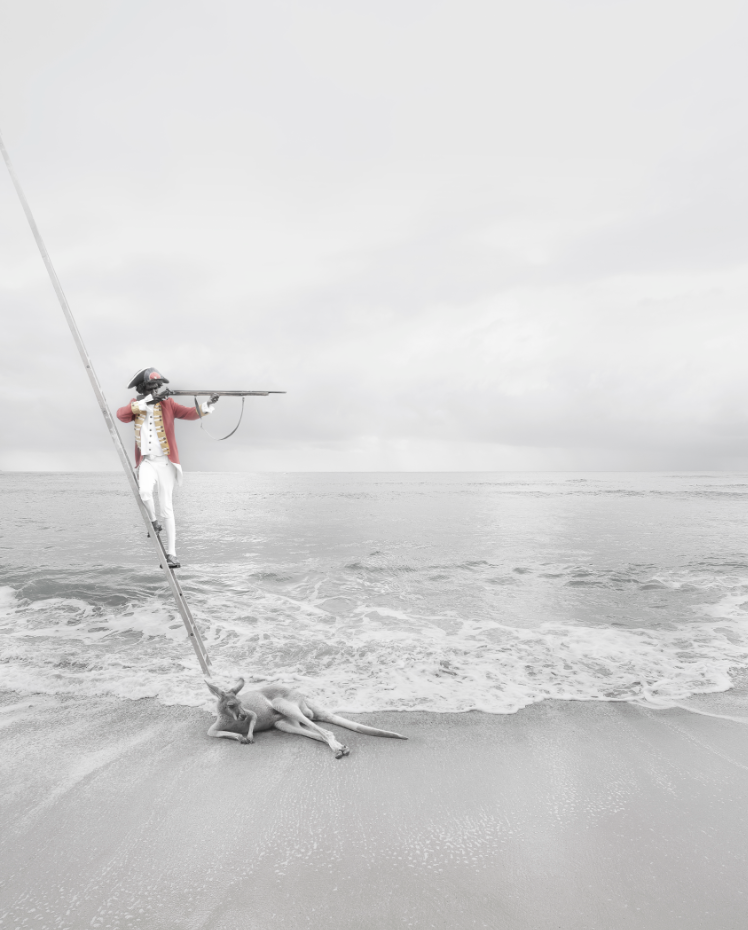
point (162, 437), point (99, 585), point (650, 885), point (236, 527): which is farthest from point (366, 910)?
point (236, 527)

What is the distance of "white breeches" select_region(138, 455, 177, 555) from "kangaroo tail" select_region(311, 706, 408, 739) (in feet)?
11.1

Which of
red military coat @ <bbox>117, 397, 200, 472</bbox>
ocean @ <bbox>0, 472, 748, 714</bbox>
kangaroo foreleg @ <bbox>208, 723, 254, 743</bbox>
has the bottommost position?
ocean @ <bbox>0, 472, 748, 714</bbox>

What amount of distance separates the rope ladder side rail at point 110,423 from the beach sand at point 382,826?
126cm

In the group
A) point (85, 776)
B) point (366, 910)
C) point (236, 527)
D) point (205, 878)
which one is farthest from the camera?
point (236, 527)

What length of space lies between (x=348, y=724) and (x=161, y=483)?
4572 millimetres

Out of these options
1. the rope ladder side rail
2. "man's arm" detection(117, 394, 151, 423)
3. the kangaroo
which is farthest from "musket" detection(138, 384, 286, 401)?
the kangaroo

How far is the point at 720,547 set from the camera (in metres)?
21.5

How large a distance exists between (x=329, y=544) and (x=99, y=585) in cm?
1050

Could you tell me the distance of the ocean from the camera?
290 inches

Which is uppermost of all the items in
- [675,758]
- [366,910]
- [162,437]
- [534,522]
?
[162,437]

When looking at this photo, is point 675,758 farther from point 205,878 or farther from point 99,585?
point 99,585

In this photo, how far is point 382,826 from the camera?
4.03 m

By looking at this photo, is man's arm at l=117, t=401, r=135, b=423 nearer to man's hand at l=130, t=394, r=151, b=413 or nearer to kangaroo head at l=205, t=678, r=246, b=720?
man's hand at l=130, t=394, r=151, b=413

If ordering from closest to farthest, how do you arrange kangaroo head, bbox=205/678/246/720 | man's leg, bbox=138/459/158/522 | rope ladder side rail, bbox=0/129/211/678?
kangaroo head, bbox=205/678/246/720 < rope ladder side rail, bbox=0/129/211/678 < man's leg, bbox=138/459/158/522
